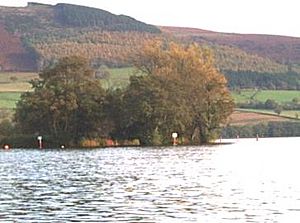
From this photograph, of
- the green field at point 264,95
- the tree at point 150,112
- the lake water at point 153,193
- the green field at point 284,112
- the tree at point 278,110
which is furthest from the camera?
the green field at point 264,95

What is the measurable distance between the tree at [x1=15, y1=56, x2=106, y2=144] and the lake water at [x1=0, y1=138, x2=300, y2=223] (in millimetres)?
51776

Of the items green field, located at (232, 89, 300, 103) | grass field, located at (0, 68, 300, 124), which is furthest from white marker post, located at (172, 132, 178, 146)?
green field, located at (232, 89, 300, 103)

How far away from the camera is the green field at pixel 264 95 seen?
163625mm

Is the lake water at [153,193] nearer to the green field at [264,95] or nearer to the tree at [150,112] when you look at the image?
the tree at [150,112]

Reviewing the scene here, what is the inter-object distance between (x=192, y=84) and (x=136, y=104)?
10.0m

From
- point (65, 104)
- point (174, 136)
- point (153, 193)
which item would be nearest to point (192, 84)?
point (174, 136)

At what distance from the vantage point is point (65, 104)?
4358 inches

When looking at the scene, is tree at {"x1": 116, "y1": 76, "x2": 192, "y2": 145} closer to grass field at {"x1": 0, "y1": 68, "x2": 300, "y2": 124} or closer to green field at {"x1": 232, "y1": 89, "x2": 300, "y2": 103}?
grass field at {"x1": 0, "y1": 68, "x2": 300, "y2": 124}

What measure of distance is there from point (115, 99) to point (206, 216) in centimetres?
8640

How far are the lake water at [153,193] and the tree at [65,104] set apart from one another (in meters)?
51.8


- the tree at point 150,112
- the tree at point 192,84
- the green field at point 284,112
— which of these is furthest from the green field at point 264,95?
the tree at point 150,112

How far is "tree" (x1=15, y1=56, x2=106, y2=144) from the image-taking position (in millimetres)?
111000

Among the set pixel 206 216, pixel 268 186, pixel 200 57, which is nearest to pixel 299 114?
pixel 200 57

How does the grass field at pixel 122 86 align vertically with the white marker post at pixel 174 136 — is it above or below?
above
